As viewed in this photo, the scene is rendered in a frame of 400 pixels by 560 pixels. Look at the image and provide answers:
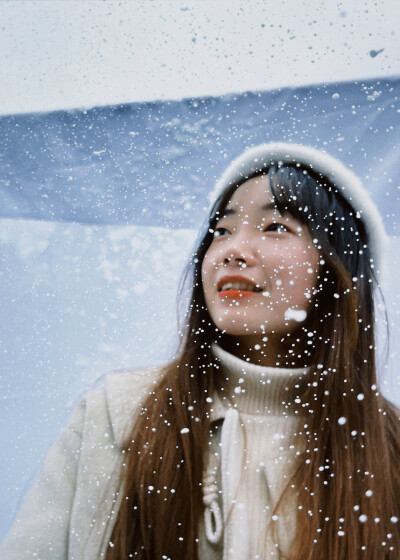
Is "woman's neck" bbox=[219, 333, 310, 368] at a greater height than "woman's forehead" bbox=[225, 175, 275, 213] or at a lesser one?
lesser

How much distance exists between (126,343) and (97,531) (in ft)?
0.54

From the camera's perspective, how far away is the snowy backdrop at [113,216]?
1.79 ft

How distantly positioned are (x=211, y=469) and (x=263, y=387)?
81 millimetres

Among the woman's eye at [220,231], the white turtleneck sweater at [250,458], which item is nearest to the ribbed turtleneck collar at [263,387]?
the white turtleneck sweater at [250,458]

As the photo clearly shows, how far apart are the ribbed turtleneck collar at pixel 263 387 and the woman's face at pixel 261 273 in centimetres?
3

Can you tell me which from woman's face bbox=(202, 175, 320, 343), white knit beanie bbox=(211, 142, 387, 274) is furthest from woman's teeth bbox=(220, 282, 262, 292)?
white knit beanie bbox=(211, 142, 387, 274)

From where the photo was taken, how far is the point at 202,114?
62cm

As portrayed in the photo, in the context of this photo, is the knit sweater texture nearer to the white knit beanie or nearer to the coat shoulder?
the coat shoulder

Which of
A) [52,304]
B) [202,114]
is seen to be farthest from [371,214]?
[52,304]

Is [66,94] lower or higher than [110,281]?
higher

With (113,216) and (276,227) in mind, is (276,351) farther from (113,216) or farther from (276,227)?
(113,216)

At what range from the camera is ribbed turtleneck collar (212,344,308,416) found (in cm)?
50

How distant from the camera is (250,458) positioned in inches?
19.2

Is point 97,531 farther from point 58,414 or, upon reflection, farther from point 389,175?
point 389,175
